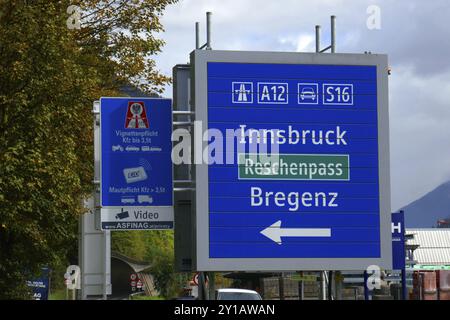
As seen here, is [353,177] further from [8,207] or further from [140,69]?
[140,69]

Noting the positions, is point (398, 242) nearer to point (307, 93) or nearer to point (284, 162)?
point (307, 93)

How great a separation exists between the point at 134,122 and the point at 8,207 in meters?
7.85

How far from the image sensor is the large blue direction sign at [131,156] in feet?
58.6

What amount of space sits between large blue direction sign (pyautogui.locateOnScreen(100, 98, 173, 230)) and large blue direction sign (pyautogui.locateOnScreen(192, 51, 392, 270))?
920 mm

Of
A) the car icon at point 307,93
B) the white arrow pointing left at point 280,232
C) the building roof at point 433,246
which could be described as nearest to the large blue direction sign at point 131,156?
the white arrow pointing left at point 280,232

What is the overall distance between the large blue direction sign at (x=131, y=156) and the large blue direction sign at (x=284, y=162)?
92 cm

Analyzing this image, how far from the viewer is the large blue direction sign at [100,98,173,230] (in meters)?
17.9

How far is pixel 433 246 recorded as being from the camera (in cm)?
15212

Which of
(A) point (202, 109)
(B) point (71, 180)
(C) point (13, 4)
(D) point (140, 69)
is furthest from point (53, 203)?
(A) point (202, 109)

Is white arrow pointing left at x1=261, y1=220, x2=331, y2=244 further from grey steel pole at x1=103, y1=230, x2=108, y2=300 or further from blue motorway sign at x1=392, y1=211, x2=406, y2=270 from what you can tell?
grey steel pole at x1=103, y1=230, x2=108, y2=300

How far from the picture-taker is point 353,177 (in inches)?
704

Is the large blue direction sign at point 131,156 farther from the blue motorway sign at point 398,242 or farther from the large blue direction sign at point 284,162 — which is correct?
the blue motorway sign at point 398,242

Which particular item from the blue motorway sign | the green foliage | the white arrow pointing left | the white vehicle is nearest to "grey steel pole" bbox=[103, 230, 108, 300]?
the white vehicle

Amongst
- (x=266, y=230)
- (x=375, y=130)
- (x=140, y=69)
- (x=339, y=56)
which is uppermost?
(x=140, y=69)
